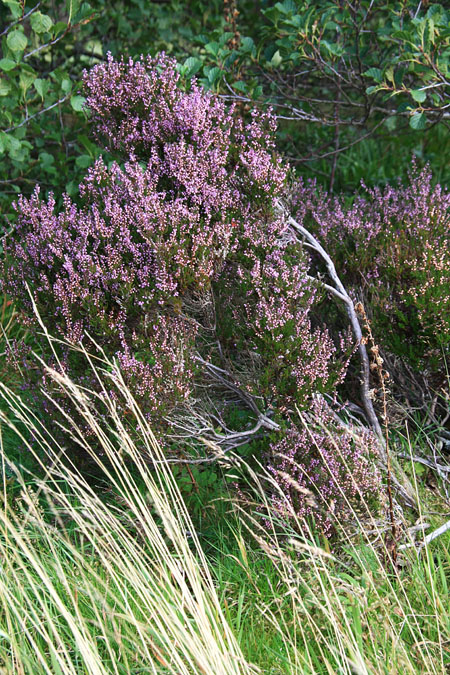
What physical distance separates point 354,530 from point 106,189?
6.96 ft

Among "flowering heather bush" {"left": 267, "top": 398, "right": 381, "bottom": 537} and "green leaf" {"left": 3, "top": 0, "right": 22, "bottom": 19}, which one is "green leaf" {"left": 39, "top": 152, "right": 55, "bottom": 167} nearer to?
"green leaf" {"left": 3, "top": 0, "right": 22, "bottom": 19}

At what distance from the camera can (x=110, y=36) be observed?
6.86m

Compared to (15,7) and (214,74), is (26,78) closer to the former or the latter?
(15,7)

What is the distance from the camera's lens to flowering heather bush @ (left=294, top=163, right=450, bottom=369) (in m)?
3.61

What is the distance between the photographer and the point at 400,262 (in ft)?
12.9

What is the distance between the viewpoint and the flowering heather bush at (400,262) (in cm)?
361

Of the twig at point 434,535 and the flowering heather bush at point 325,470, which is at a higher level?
the flowering heather bush at point 325,470

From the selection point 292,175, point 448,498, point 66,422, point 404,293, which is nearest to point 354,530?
point 448,498

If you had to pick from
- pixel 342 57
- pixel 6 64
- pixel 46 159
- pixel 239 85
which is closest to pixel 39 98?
pixel 46 159

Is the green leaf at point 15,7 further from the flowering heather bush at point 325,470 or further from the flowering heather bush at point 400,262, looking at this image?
the flowering heather bush at point 325,470

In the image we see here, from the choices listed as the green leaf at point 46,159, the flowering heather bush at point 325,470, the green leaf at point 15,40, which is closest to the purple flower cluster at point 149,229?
the flowering heather bush at point 325,470

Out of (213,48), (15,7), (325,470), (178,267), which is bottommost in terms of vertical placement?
(325,470)

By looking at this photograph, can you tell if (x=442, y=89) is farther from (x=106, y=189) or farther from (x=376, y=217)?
(x=106, y=189)

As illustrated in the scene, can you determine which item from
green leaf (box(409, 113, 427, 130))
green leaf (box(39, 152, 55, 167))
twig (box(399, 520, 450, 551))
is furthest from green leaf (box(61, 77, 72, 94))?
twig (box(399, 520, 450, 551))
